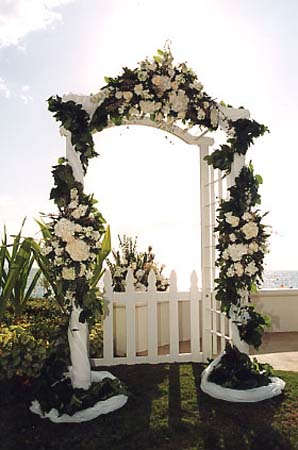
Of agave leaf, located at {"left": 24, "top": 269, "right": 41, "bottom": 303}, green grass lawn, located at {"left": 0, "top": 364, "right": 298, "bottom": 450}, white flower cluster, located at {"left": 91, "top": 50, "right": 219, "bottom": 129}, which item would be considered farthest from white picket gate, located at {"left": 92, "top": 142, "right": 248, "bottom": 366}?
white flower cluster, located at {"left": 91, "top": 50, "right": 219, "bottom": 129}

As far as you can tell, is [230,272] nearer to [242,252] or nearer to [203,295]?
[242,252]

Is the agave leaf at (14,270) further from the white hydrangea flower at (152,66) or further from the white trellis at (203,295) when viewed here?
the white hydrangea flower at (152,66)

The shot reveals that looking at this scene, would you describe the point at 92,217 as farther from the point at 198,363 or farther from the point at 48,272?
the point at 198,363

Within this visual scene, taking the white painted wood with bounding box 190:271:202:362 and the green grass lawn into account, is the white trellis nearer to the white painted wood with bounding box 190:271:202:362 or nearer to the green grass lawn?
the white painted wood with bounding box 190:271:202:362

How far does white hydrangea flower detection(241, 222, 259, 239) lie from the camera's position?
3.87 metres

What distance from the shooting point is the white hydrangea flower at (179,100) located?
152 inches

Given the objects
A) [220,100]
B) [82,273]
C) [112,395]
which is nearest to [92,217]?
[82,273]

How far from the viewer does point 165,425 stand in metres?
3.20

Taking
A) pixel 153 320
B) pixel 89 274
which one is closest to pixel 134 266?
pixel 153 320

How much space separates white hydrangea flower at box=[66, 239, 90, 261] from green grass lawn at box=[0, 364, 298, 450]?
108cm

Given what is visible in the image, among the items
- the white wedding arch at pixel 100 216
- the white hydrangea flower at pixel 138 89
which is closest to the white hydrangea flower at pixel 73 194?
the white wedding arch at pixel 100 216

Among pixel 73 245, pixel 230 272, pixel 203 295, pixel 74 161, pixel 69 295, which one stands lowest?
pixel 203 295

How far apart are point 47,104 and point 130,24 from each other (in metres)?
1.02

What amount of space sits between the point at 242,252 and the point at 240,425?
1.27 m
